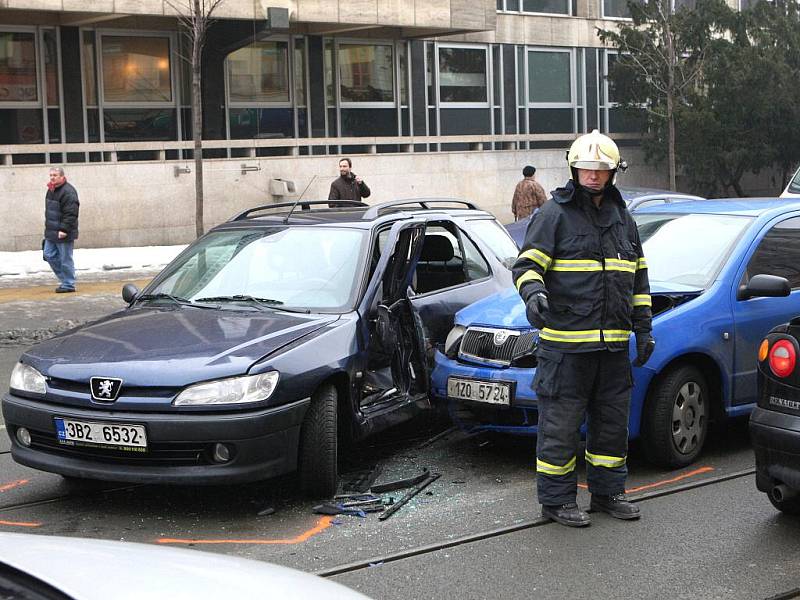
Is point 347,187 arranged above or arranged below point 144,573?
above

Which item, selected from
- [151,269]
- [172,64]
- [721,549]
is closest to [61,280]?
[151,269]

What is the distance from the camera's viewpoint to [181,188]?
76.4ft

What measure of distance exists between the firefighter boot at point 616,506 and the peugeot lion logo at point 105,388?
2.43 metres

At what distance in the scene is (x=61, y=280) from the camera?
16172 mm

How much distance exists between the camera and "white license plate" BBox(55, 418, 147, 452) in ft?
18.4

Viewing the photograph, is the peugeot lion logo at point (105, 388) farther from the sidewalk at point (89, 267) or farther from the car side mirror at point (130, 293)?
the sidewalk at point (89, 267)

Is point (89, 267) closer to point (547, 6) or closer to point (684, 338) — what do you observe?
point (684, 338)

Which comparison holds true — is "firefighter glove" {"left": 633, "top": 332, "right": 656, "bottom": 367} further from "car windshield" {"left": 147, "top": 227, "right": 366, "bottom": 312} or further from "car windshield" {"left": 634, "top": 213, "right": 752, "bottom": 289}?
"car windshield" {"left": 147, "top": 227, "right": 366, "bottom": 312}

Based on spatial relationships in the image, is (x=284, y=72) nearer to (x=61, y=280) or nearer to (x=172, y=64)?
(x=172, y=64)

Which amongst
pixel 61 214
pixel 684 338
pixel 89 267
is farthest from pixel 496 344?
pixel 89 267

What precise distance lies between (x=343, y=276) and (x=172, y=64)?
18957 mm

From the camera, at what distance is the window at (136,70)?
78.5ft

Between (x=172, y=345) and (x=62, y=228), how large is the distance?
1065cm

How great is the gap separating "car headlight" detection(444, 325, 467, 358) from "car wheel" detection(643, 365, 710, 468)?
1181 mm
